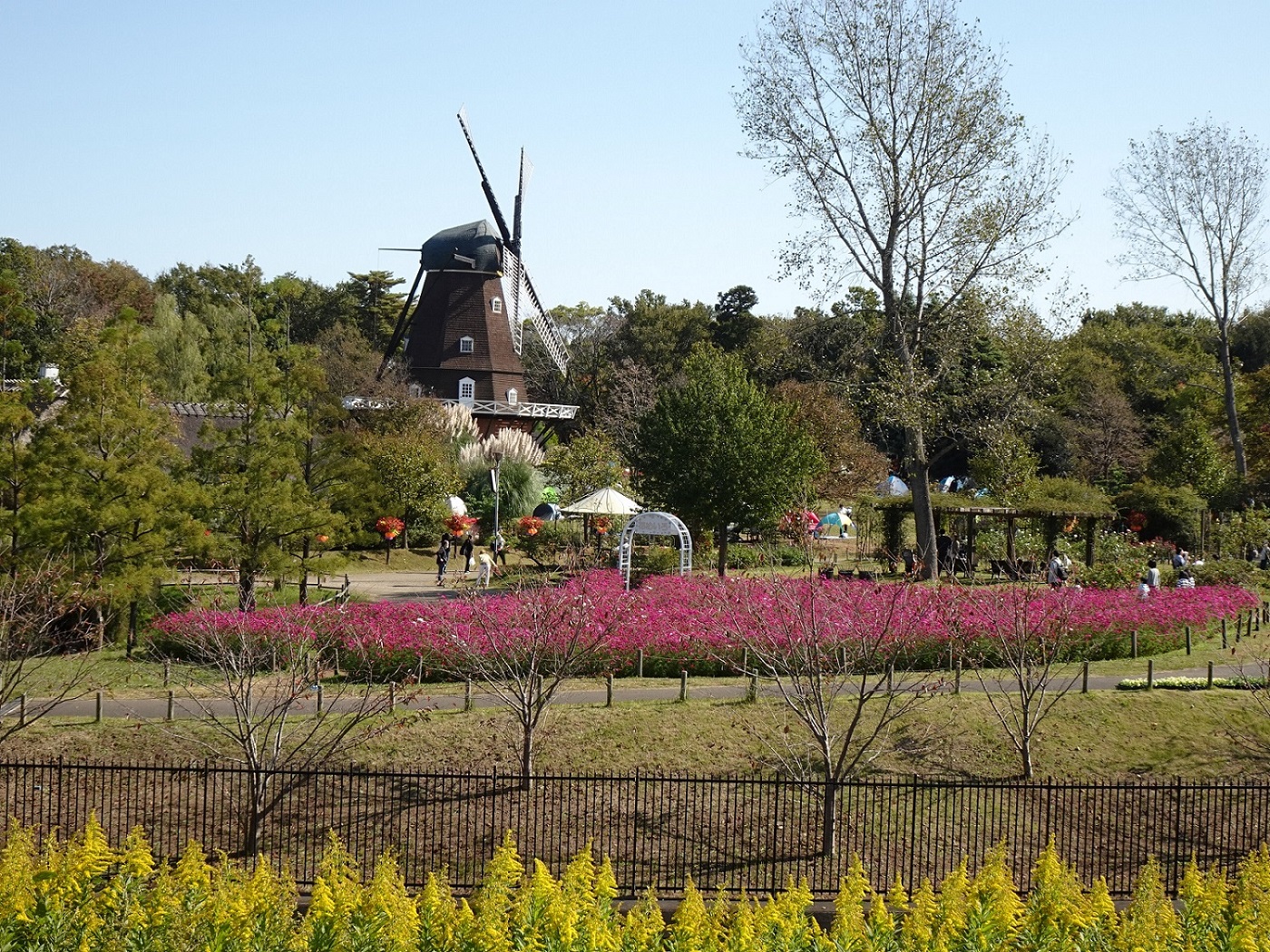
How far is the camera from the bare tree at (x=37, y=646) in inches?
656

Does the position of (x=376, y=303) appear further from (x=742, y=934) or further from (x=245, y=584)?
(x=742, y=934)

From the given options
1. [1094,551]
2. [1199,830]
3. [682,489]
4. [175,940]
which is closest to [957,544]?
[1094,551]

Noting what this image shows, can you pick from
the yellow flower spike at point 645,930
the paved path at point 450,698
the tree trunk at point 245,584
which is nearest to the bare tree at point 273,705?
the paved path at point 450,698

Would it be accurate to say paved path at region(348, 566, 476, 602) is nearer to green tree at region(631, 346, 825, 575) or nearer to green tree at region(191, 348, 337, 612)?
green tree at region(191, 348, 337, 612)

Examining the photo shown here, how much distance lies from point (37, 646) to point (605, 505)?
18351 mm

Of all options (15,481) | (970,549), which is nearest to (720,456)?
(970,549)

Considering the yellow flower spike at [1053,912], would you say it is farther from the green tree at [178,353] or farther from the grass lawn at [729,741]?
the green tree at [178,353]

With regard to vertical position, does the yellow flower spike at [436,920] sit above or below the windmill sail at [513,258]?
below

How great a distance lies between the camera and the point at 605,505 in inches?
1506

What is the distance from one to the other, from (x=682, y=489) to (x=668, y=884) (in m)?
20.8

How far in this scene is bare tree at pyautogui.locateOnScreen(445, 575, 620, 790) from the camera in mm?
17188

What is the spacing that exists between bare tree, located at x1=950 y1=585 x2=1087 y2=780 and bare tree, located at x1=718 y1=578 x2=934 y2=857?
912mm

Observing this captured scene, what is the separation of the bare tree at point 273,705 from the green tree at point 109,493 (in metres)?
1.85

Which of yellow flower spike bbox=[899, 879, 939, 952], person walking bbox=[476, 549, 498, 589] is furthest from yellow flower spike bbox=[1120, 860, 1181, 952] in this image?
person walking bbox=[476, 549, 498, 589]
